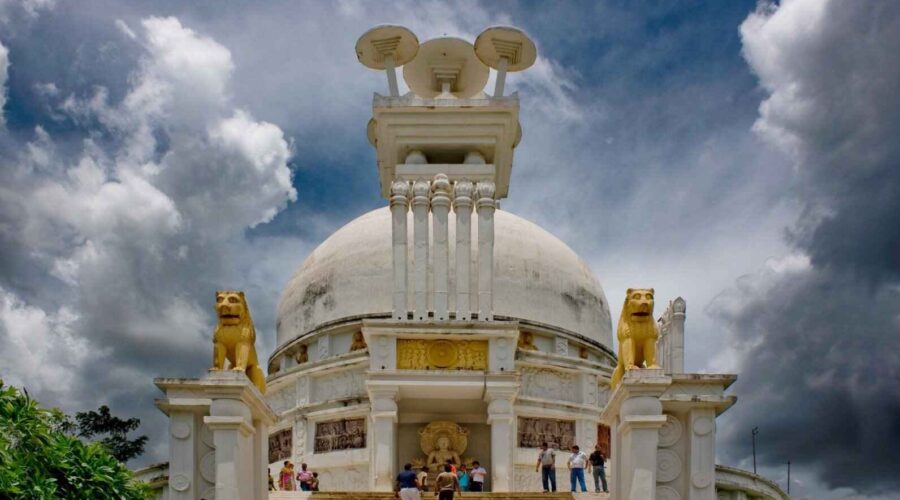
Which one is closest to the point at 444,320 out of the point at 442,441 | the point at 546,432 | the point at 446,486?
the point at 442,441

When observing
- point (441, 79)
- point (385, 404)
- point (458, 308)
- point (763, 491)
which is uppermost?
point (441, 79)

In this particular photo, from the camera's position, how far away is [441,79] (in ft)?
116

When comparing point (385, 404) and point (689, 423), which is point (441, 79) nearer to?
point (385, 404)

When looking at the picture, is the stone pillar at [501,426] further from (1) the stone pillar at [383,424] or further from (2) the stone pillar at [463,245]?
(1) the stone pillar at [383,424]

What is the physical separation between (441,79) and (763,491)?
16.9m

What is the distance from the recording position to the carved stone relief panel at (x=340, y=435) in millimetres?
32322

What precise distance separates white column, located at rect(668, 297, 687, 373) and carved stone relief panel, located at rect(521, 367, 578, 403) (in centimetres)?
661

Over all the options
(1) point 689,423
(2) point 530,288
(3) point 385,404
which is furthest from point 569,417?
(1) point 689,423

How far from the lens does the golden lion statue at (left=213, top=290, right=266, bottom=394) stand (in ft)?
65.3

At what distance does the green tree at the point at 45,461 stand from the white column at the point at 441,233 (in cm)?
1428

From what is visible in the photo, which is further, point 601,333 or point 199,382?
point 601,333

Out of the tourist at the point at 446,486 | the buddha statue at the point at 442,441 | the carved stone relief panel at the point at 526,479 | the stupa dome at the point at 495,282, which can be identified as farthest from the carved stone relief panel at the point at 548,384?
the tourist at the point at 446,486

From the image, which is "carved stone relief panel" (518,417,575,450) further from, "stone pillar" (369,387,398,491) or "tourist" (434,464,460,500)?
"tourist" (434,464,460,500)

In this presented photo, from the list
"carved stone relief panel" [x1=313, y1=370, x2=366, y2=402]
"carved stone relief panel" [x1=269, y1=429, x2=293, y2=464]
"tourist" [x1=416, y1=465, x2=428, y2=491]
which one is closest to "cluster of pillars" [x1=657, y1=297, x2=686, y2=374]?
"tourist" [x1=416, y1=465, x2=428, y2=491]
